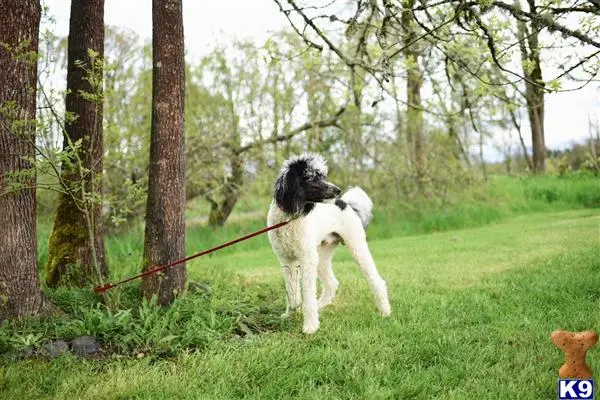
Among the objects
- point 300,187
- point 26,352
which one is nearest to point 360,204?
point 300,187

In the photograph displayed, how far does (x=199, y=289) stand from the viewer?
5352 millimetres

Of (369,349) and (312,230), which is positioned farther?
(312,230)

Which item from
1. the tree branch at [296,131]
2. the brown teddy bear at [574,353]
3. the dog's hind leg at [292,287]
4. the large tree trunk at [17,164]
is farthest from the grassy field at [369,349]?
the tree branch at [296,131]

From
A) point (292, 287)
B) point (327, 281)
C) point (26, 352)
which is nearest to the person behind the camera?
point (26, 352)

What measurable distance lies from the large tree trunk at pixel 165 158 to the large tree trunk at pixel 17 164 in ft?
2.96

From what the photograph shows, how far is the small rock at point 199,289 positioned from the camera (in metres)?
5.28

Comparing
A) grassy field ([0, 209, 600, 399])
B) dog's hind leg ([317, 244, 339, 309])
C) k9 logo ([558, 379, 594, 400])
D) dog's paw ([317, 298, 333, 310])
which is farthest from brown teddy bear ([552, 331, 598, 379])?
dog's paw ([317, 298, 333, 310])

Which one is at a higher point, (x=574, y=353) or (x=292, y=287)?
(x=292, y=287)

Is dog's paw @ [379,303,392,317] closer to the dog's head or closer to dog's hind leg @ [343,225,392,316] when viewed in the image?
dog's hind leg @ [343,225,392,316]

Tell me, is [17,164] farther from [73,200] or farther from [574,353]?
[574,353]

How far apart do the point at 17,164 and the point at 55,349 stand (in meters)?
1.46

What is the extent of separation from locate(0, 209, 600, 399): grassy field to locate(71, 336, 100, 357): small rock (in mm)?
133

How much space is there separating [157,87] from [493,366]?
3.33 m

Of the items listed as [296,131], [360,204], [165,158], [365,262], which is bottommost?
[365,262]
